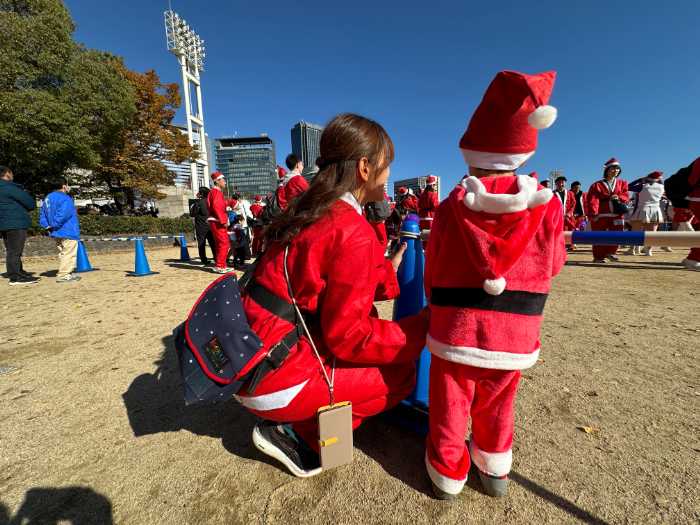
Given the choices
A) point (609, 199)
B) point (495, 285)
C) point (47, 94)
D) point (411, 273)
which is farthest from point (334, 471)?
point (47, 94)

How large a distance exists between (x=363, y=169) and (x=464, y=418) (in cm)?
119

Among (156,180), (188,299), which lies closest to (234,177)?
(156,180)

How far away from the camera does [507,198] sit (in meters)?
1.02

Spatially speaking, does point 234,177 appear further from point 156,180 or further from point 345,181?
point 345,181

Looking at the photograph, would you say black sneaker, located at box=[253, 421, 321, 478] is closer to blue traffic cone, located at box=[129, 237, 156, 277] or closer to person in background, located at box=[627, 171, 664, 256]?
blue traffic cone, located at box=[129, 237, 156, 277]

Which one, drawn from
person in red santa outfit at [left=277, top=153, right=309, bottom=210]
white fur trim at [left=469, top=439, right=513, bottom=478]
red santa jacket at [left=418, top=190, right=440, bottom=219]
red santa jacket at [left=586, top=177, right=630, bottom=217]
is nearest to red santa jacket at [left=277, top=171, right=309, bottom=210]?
person in red santa outfit at [left=277, top=153, right=309, bottom=210]

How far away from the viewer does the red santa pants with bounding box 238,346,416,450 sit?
133 cm

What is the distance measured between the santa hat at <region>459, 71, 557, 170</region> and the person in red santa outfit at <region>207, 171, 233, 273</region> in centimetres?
629

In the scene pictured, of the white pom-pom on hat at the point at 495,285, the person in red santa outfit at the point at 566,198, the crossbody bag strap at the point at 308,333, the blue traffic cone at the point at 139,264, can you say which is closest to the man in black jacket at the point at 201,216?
the blue traffic cone at the point at 139,264

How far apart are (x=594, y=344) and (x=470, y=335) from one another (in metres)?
2.59

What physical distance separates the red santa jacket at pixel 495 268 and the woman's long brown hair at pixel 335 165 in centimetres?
45

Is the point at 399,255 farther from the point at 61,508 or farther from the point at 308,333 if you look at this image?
the point at 61,508

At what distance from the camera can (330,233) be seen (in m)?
1.25

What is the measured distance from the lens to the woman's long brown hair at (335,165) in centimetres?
132
